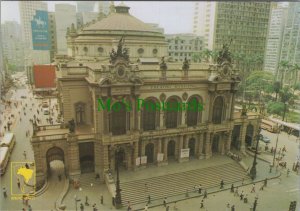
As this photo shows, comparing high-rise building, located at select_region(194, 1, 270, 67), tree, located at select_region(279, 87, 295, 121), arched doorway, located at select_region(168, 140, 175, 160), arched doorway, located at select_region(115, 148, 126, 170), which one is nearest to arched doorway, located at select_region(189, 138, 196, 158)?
arched doorway, located at select_region(168, 140, 175, 160)

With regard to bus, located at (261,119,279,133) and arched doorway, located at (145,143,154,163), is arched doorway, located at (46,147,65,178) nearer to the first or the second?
arched doorway, located at (145,143,154,163)

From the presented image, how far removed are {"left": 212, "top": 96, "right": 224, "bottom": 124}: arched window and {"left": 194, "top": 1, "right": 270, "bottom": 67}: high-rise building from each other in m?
61.6

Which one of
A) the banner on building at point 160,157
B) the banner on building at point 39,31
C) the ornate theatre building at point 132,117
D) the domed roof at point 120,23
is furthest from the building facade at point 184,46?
the banner on building at point 160,157

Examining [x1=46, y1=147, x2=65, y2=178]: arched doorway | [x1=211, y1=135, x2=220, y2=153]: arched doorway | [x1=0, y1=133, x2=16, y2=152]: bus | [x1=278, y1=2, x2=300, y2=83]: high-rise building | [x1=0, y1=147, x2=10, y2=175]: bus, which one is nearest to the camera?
[x1=46, y1=147, x2=65, y2=178]: arched doorway

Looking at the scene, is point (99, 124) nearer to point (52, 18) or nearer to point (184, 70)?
point (184, 70)

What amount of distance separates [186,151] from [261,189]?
11.3 meters

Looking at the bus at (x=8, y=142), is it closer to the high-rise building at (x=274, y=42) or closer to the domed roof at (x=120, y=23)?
the domed roof at (x=120, y=23)

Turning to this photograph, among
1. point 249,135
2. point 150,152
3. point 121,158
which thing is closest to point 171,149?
point 150,152

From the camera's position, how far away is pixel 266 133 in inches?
2251

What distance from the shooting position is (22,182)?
33.8 metres

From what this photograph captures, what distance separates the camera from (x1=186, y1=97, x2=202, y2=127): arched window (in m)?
37.8

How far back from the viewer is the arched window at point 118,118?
3300 centimetres

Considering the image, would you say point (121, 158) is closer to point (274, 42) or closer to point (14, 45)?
point (274, 42)

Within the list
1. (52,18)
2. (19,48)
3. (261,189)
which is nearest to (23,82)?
(19,48)
